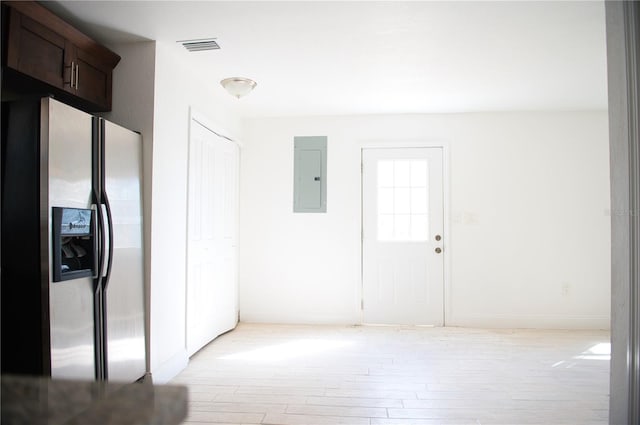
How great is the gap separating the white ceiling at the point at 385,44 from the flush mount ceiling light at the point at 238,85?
0.25 feet

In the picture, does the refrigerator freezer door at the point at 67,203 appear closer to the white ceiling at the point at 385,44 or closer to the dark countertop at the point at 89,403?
the white ceiling at the point at 385,44

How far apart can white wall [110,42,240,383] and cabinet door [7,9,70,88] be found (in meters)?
0.49

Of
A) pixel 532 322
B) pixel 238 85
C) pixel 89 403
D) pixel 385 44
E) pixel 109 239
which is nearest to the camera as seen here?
pixel 89 403

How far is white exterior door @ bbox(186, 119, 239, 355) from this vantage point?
10.7 feet

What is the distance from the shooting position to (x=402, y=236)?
443cm

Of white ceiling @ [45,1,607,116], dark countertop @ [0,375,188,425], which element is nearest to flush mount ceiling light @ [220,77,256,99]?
white ceiling @ [45,1,607,116]

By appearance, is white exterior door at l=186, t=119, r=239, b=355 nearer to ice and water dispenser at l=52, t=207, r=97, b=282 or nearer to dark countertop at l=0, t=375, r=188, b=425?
ice and water dispenser at l=52, t=207, r=97, b=282

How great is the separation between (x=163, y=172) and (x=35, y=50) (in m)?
1.00

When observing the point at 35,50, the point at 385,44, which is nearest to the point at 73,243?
the point at 35,50

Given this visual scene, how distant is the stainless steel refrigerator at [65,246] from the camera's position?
5.98ft

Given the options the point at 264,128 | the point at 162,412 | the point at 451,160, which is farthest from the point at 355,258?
the point at 162,412

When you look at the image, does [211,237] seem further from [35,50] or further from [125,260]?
[35,50]

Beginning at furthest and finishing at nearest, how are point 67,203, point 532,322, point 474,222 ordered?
1. point 474,222
2. point 532,322
3. point 67,203

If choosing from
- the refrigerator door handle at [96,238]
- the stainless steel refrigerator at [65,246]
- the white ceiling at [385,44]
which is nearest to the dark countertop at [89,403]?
the stainless steel refrigerator at [65,246]
